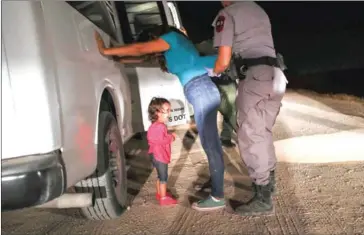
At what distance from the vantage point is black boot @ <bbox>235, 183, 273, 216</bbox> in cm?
415

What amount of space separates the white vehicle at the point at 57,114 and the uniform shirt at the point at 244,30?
3.20 ft

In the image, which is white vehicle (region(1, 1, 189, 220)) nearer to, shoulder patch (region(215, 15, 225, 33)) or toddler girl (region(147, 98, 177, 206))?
toddler girl (region(147, 98, 177, 206))

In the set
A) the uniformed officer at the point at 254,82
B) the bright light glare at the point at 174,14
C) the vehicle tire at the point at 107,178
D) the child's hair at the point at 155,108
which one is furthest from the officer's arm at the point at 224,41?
the bright light glare at the point at 174,14

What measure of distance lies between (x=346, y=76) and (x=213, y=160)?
573 inches

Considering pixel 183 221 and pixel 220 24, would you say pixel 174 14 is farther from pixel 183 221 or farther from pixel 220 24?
pixel 183 221

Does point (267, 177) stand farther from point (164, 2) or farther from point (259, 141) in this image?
point (164, 2)

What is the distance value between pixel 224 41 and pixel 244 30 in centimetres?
22

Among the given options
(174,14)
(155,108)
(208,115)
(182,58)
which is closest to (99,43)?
(182,58)

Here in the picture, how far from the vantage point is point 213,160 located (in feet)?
14.1

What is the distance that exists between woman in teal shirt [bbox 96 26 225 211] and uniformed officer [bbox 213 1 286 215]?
0.22 m

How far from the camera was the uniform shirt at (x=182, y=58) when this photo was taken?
13.4ft

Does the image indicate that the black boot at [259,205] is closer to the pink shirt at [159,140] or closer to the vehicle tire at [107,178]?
the pink shirt at [159,140]

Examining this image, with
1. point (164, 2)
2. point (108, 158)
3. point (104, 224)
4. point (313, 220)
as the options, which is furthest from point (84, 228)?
point (164, 2)

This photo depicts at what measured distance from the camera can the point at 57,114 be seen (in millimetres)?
2775
